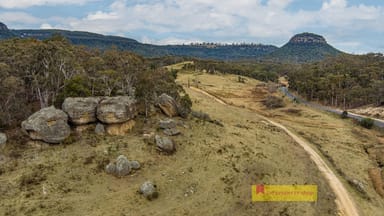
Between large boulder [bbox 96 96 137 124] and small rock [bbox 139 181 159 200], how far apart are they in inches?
490

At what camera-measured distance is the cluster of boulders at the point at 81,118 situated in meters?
37.4

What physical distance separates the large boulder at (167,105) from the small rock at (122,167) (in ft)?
61.8

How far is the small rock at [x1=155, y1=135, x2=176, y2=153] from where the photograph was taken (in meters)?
Answer: 40.8

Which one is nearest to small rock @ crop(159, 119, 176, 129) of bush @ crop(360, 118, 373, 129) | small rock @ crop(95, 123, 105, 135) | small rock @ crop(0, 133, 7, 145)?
small rock @ crop(95, 123, 105, 135)

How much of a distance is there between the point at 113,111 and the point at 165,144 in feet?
27.0

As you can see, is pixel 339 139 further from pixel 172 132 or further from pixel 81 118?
pixel 81 118

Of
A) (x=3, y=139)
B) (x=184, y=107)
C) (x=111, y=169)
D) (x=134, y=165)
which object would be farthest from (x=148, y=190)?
(x=184, y=107)

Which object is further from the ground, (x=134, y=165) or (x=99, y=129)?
(x=99, y=129)

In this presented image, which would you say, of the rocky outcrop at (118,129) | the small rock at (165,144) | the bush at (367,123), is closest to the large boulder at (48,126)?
the rocky outcrop at (118,129)

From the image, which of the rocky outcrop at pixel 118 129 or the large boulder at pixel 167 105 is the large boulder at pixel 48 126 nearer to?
the rocky outcrop at pixel 118 129

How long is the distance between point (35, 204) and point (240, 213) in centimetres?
1969

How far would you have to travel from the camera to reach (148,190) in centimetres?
3219

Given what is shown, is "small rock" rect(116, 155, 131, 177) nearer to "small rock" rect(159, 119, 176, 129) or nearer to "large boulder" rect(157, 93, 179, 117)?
"small rock" rect(159, 119, 176, 129)

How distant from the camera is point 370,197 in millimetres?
37062
